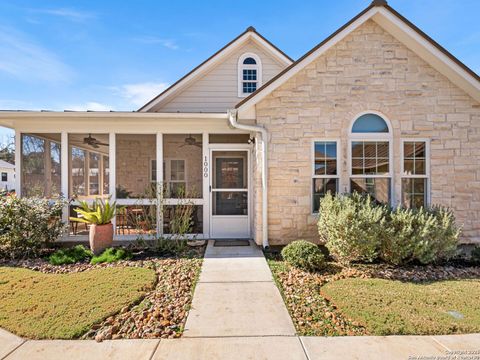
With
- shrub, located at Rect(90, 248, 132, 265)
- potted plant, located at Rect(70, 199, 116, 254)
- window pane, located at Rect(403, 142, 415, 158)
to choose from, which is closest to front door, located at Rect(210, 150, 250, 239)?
shrub, located at Rect(90, 248, 132, 265)

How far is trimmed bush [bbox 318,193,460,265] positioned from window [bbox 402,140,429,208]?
1.21 m

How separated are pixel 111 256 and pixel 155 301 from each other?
2346 mm

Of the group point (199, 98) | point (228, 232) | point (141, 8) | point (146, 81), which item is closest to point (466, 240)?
point (228, 232)

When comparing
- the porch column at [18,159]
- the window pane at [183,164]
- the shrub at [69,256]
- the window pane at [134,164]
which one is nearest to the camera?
the shrub at [69,256]

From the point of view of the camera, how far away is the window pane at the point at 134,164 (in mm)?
7070

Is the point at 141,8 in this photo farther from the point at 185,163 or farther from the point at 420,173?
the point at 420,173

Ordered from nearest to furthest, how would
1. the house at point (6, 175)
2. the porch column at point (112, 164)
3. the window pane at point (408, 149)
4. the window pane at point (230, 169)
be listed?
the window pane at point (408, 149), the porch column at point (112, 164), the window pane at point (230, 169), the house at point (6, 175)

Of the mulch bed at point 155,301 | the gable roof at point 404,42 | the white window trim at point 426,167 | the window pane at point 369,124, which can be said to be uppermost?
the gable roof at point 404,42

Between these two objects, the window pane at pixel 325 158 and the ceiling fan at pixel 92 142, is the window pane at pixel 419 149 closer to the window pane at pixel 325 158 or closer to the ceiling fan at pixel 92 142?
the window pane at pixel 325 158

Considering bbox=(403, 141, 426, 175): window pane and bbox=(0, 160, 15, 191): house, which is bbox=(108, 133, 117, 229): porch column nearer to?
bbox=(403, 141, 426, 175): window pane

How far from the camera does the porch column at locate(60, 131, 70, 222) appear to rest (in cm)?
687

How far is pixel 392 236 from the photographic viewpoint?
191 inches

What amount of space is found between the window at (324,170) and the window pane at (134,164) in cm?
411

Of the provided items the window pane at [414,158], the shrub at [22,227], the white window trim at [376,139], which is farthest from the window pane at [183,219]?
the window pane at [414,158]
